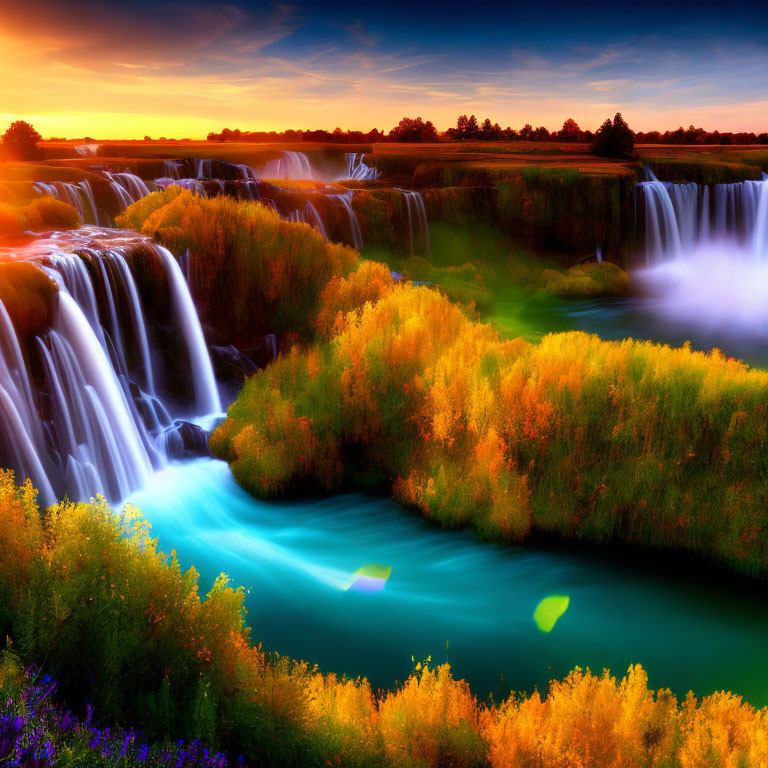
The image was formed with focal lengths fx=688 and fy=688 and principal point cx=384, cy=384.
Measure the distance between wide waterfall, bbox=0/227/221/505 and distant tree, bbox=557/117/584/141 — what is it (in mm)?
38828

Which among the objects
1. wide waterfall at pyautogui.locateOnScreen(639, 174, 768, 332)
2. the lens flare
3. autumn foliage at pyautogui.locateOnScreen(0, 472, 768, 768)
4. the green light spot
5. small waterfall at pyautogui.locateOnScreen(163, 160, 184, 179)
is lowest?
the green light spot

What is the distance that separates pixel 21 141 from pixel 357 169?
14711 mm

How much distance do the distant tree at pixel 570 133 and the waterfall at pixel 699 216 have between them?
18.9m

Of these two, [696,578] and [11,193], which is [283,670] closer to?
[696,578]

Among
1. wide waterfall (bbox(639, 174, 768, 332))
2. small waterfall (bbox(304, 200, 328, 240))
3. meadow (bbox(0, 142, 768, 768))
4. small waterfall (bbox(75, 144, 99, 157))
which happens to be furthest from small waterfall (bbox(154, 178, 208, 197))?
wide waterfall (bbox(639, 174, 768, 332))

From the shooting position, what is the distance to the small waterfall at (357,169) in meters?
32.8

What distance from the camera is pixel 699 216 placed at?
27750 millimetres

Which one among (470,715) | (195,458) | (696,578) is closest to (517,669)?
(470,715)

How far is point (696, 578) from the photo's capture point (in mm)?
8719

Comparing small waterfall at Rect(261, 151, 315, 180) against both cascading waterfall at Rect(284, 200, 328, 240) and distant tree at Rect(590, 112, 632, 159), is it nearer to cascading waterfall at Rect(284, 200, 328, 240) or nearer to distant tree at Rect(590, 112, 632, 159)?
cascading waterfall at Rect(284, 200, 328, 240)

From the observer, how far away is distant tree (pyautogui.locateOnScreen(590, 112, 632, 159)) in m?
34.3

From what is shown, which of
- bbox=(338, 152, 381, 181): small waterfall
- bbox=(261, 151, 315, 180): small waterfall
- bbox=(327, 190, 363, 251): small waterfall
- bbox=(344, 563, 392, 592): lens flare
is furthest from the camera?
bbox=(338, 152, 381, 181): small waterfall

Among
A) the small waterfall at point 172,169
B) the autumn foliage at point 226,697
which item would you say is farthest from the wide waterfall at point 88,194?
the autumn foliage at point 226,697

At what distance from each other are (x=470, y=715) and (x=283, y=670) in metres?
1.57
